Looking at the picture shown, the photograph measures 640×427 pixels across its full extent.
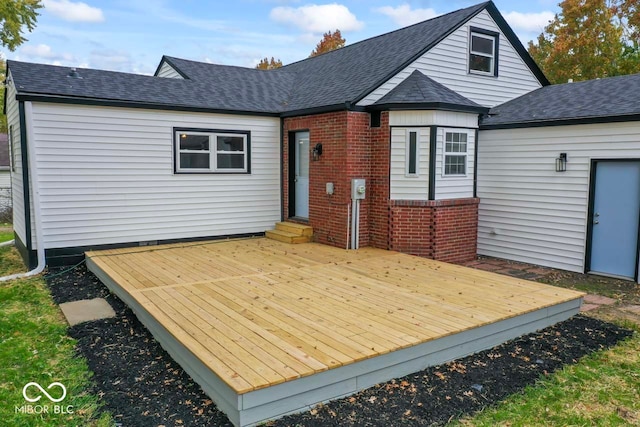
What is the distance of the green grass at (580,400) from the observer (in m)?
3.35

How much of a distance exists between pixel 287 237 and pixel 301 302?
410cm

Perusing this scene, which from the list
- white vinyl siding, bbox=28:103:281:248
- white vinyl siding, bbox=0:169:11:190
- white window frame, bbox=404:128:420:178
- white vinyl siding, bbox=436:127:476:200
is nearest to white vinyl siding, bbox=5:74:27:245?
white vinyl siding, bbox=28:103:281:248

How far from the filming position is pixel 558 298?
17.8ft

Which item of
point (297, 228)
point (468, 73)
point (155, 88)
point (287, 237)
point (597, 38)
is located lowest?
point (287, 237)

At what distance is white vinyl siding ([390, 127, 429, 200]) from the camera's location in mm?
8156

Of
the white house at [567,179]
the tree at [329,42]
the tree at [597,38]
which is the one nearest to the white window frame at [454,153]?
the white house at [567,179]

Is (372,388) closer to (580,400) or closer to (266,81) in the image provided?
(580,400)

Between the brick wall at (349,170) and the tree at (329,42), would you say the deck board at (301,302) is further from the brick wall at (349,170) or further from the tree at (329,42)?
the tree at (329,42)

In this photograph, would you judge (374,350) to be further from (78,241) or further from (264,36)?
(264,36)

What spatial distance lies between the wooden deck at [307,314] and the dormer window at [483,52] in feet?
16.4

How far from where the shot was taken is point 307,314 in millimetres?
4707

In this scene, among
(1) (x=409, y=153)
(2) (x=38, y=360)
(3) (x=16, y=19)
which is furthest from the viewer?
(3) (x=16, y=19)

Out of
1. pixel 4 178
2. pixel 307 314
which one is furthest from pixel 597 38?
pixel 4 178

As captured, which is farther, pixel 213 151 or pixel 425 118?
pixel 213 151
